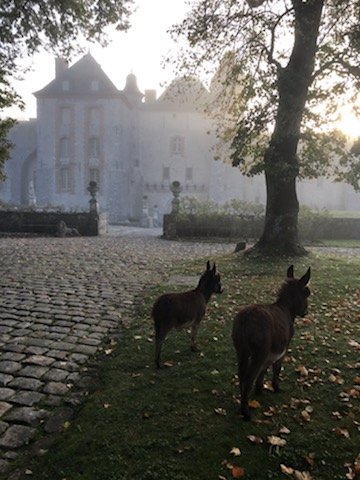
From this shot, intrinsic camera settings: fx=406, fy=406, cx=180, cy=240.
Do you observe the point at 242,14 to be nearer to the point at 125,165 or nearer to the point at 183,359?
the point at 183,359

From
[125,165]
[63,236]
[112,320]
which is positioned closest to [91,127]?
[125,165]

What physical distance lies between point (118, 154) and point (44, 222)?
1173 inches

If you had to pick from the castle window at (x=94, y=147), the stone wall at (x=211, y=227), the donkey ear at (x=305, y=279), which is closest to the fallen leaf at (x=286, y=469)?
the donkey ear at (x=305, y=279)

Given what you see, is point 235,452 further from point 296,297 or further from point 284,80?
point 284,80

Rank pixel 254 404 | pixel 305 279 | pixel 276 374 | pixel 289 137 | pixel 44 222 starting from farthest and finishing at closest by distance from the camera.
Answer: pixel 44 222 → pixel 289 137 → pixel 305 279 → pixel 276 374 → pixel 254 404

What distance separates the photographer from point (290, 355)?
17.4ft

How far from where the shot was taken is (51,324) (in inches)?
254

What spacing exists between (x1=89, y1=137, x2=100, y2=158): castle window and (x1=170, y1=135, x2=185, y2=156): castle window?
37.0 feet

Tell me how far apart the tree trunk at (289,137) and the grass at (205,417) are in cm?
755

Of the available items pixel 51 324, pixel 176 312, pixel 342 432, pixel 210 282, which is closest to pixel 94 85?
pixel 51 324

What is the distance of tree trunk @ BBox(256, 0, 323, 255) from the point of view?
12.6 m

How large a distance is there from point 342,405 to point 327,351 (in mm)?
1464

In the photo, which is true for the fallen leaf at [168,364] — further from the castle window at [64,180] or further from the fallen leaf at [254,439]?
the castle window at [64,180]

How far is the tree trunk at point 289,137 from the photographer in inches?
494
